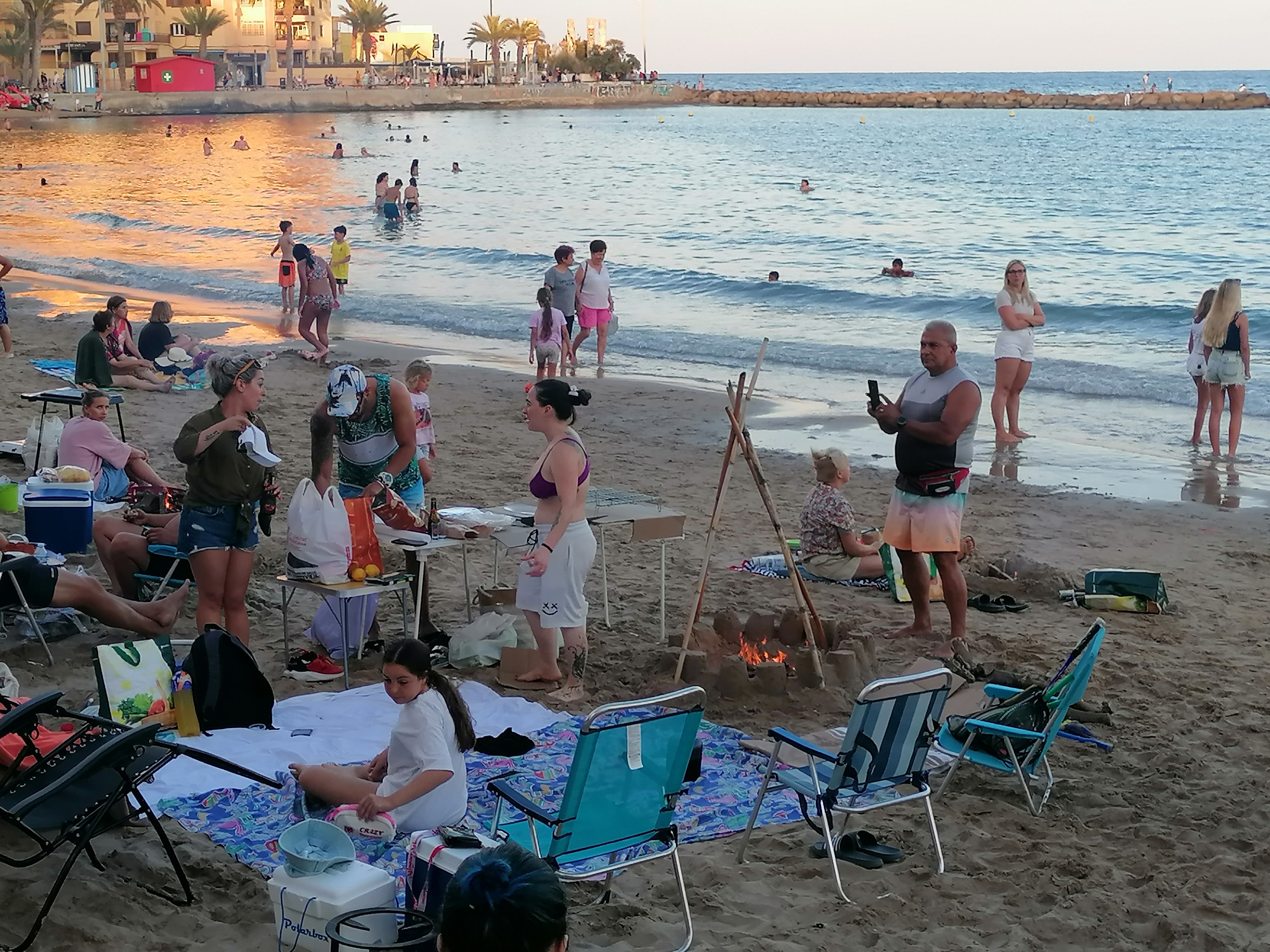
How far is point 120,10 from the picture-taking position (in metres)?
91.2

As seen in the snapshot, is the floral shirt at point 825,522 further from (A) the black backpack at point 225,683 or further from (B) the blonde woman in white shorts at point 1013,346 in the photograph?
(A) the black backpack at point 225,683

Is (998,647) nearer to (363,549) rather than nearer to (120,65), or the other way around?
(363,549)

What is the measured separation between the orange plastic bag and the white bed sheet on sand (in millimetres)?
582

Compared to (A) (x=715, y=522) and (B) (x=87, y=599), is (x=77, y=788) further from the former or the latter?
(A) (x=715, y=522)

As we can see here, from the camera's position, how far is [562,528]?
5.97 metres

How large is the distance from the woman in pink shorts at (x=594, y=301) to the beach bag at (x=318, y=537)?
9458mm

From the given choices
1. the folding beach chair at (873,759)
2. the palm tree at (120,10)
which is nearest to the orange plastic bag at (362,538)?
the folding beach chair at (873,759)

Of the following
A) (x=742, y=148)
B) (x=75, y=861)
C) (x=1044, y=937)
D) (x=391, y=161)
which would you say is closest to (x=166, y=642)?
(x=75, y=861)

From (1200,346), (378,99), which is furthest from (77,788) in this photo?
(378,99)

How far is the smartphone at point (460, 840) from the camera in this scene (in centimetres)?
380

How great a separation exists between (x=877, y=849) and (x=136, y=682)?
3.00 m

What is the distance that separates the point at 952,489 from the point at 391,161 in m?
54.6

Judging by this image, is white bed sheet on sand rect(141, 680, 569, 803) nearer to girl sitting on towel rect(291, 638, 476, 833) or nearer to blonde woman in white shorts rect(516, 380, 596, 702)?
blonde woman in white shorts rect(516, 380, 596, 702)

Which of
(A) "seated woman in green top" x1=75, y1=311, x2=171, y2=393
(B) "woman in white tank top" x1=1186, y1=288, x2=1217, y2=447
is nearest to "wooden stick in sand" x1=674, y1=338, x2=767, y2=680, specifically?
(B) "woman in white tank top" x1=1186, y1=288, x2=1217, y2=447
